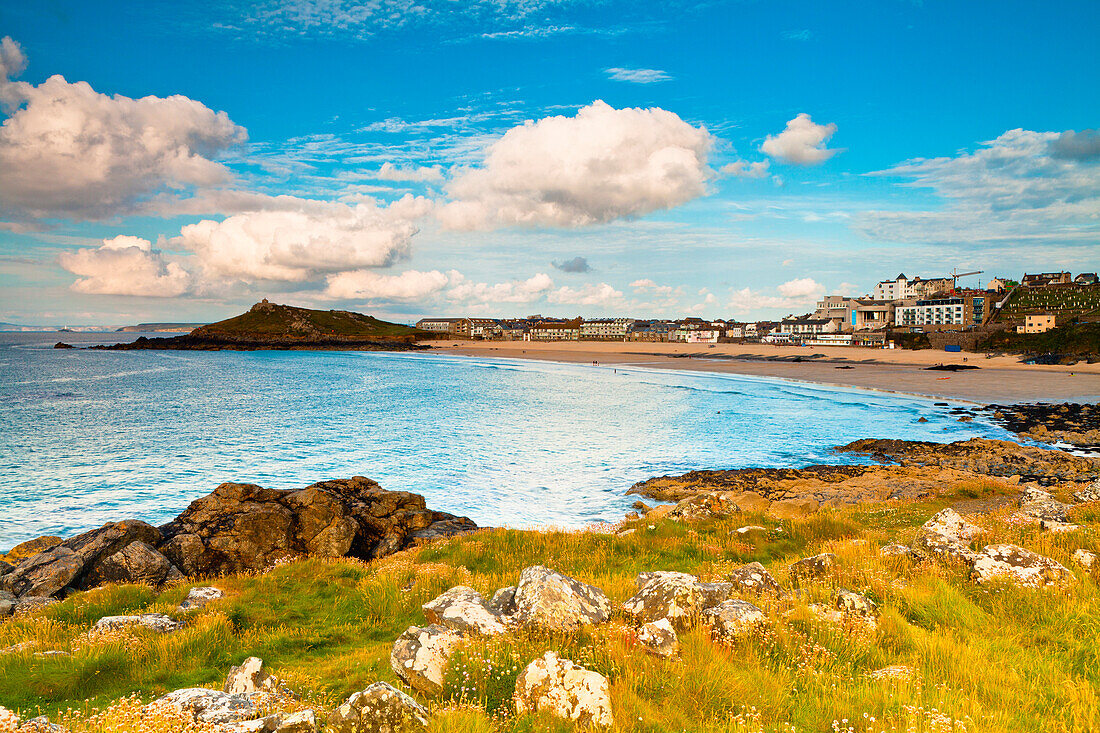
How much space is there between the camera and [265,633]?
960cm

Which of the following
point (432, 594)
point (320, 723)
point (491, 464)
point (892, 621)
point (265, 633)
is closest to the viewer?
point (320, 723)

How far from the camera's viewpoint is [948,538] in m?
10.8

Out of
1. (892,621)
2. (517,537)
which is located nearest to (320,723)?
(892,621)

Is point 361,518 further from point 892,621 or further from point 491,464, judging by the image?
point 892,621

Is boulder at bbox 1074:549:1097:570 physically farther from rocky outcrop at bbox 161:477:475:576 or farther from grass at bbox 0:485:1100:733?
rocky outcrop at bbox 161:477:475:576

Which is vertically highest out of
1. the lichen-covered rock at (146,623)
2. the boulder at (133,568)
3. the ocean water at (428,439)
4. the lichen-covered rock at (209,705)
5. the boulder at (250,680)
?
the lichen-covered rock at (209,705)

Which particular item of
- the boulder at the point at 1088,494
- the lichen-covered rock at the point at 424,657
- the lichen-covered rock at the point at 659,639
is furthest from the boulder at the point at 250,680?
the boulder at the point at 1088,494

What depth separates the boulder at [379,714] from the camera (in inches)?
199

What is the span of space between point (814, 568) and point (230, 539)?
1797 cm

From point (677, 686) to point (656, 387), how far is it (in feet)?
248

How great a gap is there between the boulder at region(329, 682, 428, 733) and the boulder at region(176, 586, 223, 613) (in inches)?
317

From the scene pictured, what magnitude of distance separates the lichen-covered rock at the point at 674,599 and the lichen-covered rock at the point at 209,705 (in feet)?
16.1

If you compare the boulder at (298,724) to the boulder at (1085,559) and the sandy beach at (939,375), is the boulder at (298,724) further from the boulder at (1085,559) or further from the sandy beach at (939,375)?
the sandy beach at (939,375)

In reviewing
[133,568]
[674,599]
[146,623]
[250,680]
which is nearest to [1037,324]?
[674,599]
